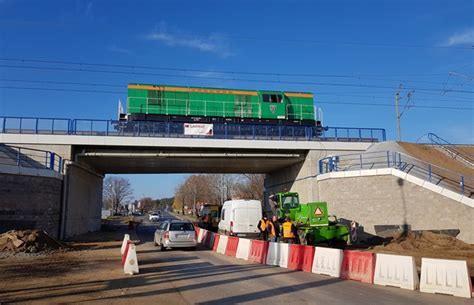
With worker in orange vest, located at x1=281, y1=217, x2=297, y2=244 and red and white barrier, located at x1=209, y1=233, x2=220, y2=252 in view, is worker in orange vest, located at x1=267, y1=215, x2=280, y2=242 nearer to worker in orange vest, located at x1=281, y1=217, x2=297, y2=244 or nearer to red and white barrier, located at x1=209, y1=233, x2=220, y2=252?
worker in orange vest, located at x1=281, y1=217, x2=297, y2=244

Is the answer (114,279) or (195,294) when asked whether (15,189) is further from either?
(195,294)

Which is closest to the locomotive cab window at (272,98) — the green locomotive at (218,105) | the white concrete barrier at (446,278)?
the green locomotive at (218,105)

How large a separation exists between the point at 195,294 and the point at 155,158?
24799 millimetres

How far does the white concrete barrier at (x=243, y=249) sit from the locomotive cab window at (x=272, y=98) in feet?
62.7

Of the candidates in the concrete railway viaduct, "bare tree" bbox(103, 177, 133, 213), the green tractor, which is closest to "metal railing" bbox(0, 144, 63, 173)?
the concrete railway viaduct

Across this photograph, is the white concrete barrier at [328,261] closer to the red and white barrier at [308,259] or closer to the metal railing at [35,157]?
the red and white barrier at [308,259]

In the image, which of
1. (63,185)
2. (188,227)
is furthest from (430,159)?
(63,185)

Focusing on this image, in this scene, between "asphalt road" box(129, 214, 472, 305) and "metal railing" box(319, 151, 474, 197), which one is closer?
"asphalt road" box(129, 214, 472, 305)

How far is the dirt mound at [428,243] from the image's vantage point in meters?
20.2

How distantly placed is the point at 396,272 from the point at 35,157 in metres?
24.1

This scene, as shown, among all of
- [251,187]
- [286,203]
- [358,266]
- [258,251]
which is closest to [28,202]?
[286,203]

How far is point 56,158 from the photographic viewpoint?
2841 cm

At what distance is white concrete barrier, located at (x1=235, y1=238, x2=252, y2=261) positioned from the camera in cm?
1747

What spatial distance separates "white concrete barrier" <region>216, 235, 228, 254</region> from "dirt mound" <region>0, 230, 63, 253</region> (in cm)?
793
